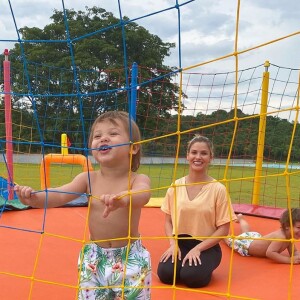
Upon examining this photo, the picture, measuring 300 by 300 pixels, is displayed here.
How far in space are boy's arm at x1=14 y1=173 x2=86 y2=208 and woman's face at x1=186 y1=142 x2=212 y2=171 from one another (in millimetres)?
710

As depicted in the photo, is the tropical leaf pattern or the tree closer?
the tropical leaf pattern

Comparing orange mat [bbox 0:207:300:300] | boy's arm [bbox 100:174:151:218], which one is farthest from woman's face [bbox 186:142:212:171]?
boy's arm [bbox 100:174:151:218]

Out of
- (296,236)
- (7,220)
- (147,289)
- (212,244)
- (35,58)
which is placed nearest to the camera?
(147,289)

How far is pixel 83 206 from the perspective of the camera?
3818mm

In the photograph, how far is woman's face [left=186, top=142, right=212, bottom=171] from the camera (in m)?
2.25

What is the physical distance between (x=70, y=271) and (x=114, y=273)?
68 centimetres

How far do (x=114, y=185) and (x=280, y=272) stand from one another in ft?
3.40

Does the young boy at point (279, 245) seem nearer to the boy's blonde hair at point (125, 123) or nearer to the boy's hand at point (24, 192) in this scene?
the boy's blonde hair at point (125, 123)

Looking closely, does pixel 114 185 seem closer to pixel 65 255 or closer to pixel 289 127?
pixel 65 255

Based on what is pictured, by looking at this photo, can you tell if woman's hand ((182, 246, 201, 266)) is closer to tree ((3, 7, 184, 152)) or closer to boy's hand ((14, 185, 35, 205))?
boy's hand ((14, 185, 35, 205))

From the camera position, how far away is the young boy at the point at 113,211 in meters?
1.55

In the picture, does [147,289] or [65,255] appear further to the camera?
[65,255]

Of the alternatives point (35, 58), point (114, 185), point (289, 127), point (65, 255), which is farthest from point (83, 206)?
point (35, 58)

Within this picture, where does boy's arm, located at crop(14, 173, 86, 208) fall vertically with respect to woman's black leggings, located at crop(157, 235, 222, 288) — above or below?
above
